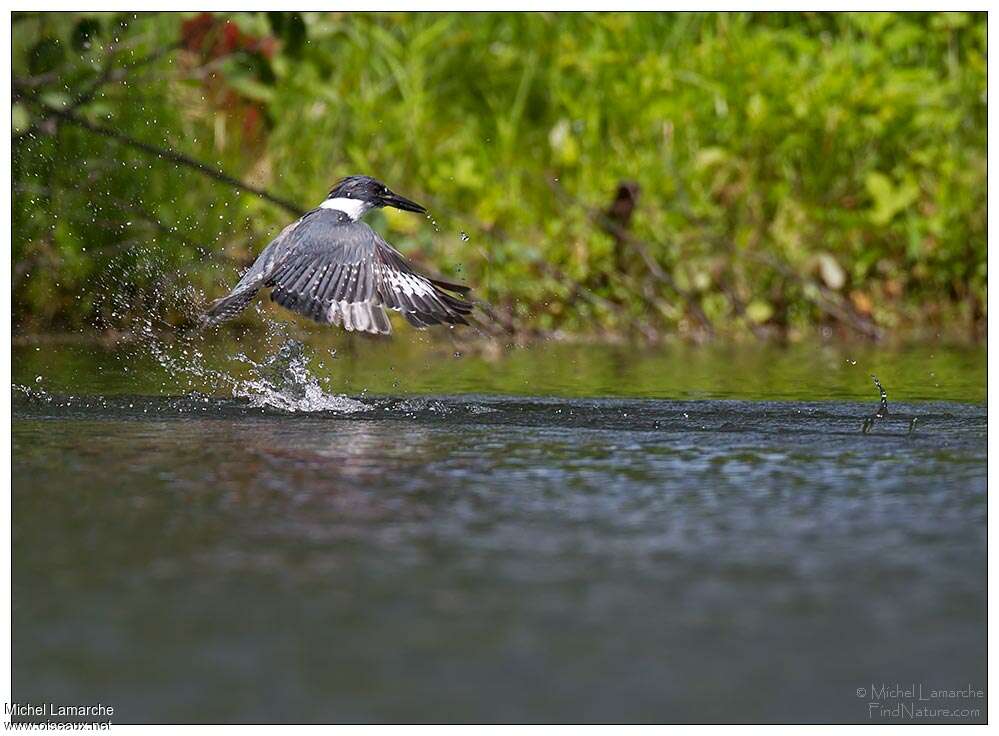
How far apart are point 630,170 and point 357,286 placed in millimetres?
4024

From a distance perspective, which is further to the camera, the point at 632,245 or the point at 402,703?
the point at 632,245

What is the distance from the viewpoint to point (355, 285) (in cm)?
618

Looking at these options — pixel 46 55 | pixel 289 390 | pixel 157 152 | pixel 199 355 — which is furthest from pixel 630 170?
pixel 157 152

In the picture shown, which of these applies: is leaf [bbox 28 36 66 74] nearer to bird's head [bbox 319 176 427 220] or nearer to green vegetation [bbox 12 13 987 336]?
green vegetation [bbox 12 13 987 336]

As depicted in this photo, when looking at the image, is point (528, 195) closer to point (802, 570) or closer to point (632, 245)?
point (632, 245)

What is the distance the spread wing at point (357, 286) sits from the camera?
20.0 ft

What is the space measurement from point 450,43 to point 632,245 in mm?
2027

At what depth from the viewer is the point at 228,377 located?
7.13 meters

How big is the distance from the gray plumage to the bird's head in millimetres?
467

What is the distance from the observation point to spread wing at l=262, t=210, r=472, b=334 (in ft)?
20.0

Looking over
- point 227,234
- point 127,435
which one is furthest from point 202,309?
point 127,435

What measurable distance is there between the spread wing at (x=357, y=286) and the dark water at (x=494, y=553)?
34 cm

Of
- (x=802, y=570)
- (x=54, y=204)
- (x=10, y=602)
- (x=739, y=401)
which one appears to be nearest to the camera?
(x=10, y=602)

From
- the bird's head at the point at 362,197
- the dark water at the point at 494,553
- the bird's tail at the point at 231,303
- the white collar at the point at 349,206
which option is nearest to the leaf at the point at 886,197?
the dark water at the point at 494,553
